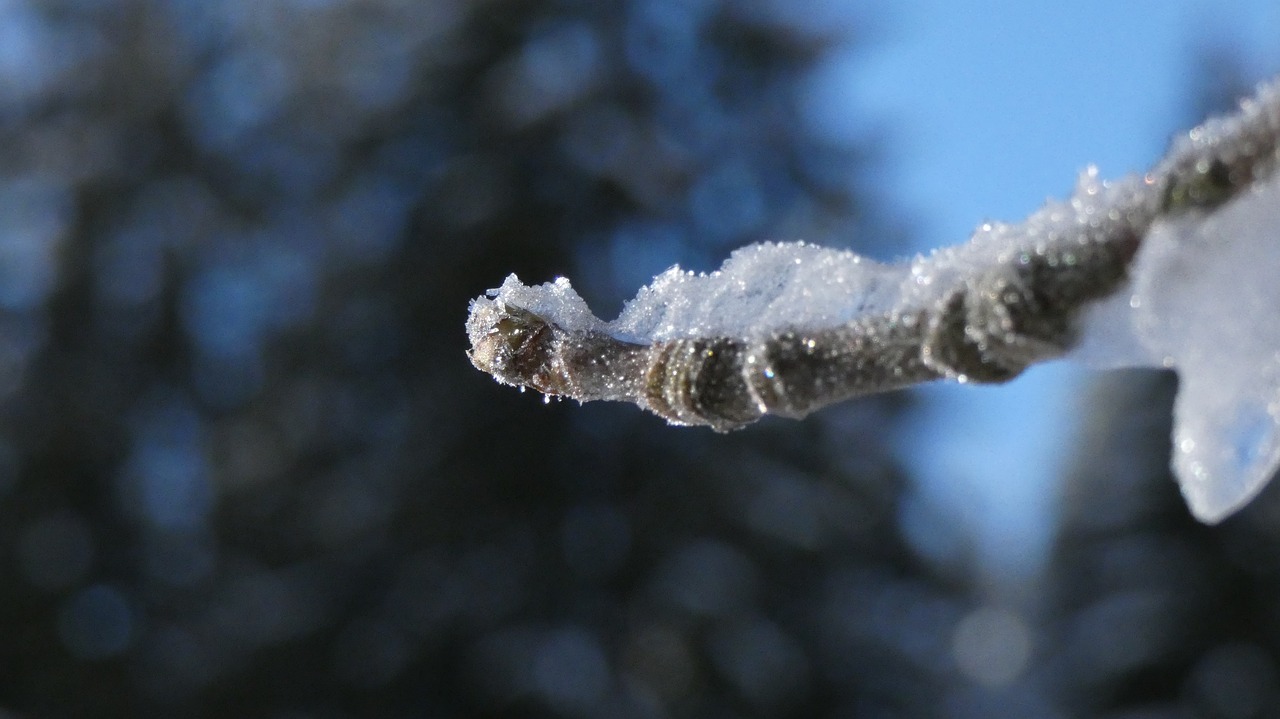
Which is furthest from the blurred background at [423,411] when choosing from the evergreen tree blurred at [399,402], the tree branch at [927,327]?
the tree branch at [927,327]

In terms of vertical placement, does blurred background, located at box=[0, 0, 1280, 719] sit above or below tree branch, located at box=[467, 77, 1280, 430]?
above

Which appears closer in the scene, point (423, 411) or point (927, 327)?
point (927, 327)

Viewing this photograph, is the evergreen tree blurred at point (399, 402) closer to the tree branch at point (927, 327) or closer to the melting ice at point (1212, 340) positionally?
the tree branch at point (927, 327)

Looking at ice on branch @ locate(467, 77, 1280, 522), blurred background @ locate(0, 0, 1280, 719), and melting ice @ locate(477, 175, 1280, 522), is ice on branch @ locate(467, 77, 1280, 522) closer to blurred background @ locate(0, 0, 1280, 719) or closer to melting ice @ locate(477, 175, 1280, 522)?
melting ice @ locate(477, 175, 1280, 522)

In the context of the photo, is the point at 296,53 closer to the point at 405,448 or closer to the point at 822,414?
the point at 405,448

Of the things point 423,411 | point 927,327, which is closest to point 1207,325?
point 927,327

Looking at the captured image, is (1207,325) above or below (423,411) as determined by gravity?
below

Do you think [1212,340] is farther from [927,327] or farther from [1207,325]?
[927,327]

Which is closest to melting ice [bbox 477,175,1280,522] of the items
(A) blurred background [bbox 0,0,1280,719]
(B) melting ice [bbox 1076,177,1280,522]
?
(B) melting ice [bbox 1076,177,1280,522]
